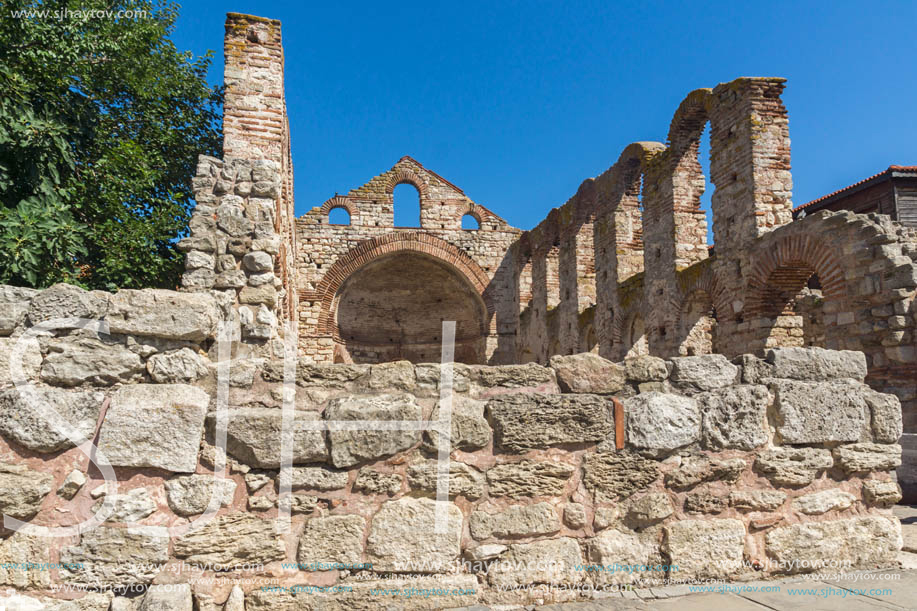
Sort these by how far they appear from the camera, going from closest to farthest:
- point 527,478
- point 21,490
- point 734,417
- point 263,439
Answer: point 21,490, point 263,439, point 527,478, point 734,417

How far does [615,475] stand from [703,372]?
72 cm

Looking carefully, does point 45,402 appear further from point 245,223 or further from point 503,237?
point 503,237

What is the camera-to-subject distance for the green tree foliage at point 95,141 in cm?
608

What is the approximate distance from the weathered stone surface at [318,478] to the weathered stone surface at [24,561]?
95cm

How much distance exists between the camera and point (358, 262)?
17.0 metres

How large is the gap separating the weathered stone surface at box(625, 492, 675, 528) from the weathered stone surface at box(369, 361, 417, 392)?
124cm

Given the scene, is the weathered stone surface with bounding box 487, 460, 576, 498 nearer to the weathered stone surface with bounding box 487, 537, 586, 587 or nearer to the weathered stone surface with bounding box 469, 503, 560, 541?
the weathered stone surface with bounding box 469, 503, 560, 541

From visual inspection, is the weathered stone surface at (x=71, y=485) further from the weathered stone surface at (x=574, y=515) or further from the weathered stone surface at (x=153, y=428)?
the weathered stone surface at (x=574, y=515)

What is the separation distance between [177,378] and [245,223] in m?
1.89

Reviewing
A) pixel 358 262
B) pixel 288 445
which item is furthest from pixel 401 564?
pixel 358 262

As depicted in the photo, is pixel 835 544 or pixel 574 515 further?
pixel 835 544

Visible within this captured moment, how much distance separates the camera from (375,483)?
265 centimetres

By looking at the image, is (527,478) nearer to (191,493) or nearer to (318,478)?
(318,478)

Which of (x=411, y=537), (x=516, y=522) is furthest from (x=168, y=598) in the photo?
(x=516, y=522)
